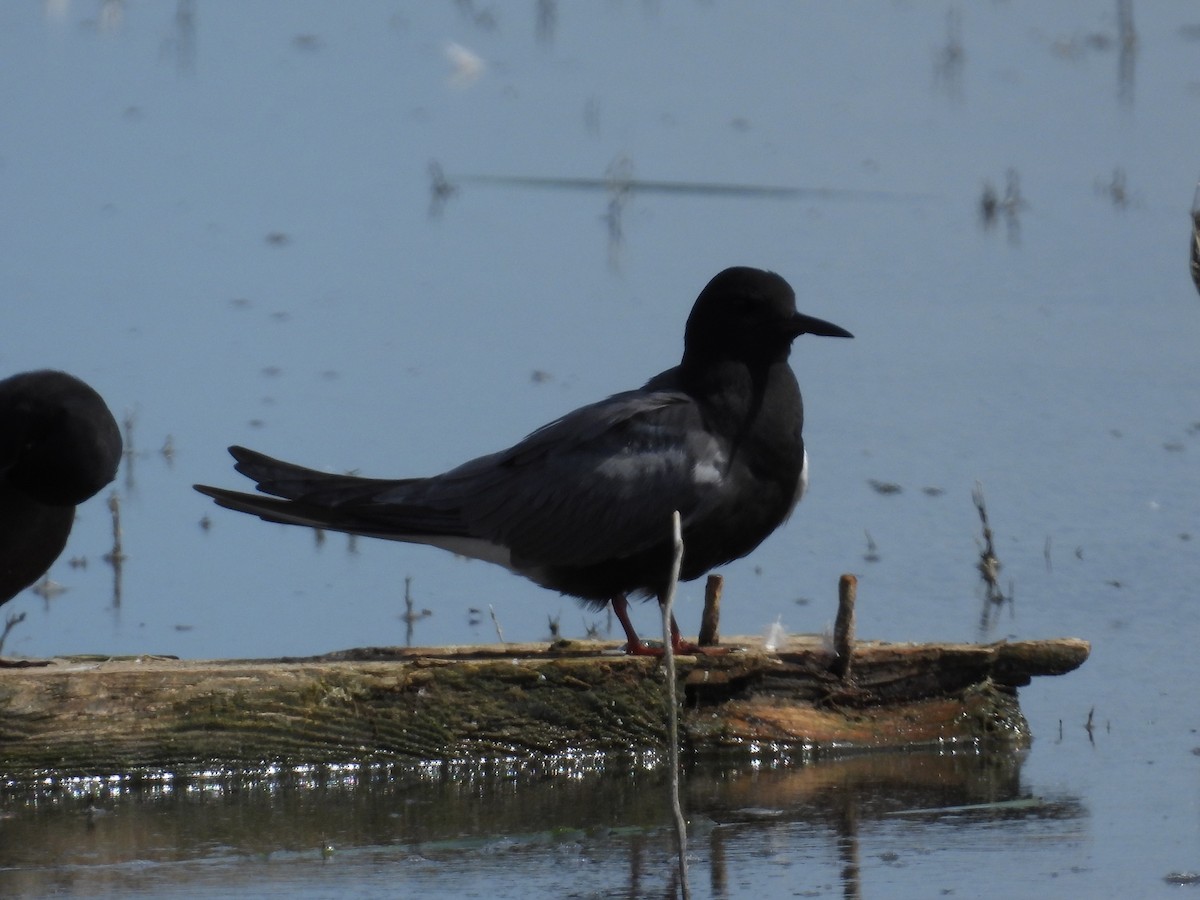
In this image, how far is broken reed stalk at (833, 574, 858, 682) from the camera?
5082mm

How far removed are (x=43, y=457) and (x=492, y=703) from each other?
1.23 m

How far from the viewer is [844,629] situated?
5.16 meters

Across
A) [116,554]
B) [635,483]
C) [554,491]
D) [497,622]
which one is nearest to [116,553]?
[116,554]

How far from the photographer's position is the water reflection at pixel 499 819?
434cm

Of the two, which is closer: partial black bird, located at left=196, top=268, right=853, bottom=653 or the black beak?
Answer: partial black bird, located at left=196, top=268, right=853, bottom=653

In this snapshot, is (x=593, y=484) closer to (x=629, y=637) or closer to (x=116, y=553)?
(x=629, y=637)

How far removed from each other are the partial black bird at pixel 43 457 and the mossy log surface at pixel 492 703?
1.16ft

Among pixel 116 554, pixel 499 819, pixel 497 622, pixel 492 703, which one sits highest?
pixel 116 554

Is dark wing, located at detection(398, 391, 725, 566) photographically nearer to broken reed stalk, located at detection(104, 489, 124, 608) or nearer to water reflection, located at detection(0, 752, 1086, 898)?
water reflection, located at detection(0, 752, 1086, 898)

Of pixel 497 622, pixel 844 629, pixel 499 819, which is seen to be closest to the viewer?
pixel 499 819

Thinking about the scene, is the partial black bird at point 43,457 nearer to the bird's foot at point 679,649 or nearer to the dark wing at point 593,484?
the dark wing at point 593,484

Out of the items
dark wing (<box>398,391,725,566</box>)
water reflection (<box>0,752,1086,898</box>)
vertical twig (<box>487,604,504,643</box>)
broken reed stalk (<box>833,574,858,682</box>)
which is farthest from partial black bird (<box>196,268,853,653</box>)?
water reflection (<box>0,752,1086,898</box>)

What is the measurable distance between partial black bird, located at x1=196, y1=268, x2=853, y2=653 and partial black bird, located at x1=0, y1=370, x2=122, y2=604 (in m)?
0.45

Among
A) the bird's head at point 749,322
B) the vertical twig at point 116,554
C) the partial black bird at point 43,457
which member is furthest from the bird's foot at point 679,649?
the vertical twig at point 116,554
